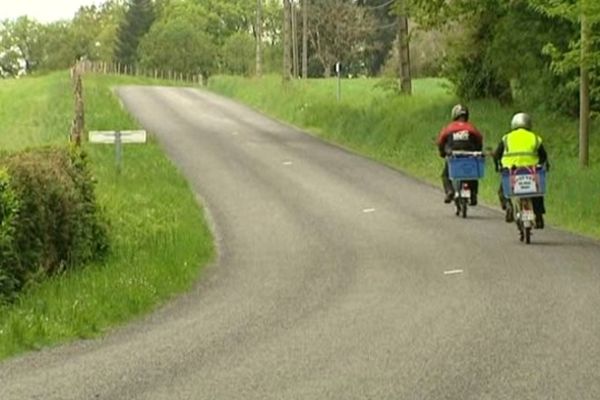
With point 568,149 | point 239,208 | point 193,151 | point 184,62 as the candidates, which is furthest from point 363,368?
point 184,62

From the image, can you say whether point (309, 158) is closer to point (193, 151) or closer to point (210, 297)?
point (193, 151)

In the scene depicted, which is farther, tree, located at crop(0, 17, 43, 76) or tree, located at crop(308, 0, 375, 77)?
tree, located at crop(0, 17, 43, 76)

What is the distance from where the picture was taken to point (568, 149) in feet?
98.7

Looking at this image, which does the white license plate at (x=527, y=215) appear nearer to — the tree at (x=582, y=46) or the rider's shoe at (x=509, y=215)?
the rider's shoe at (x=509, y=215)

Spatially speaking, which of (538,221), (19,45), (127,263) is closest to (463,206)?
(538,221)

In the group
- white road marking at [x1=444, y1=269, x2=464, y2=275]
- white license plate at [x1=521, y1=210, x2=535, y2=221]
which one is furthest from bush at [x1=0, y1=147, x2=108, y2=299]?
white license plate at [x1=521, y1=210, x2=535, y2=221]

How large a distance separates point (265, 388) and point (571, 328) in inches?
140

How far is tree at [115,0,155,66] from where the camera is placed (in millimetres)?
140000

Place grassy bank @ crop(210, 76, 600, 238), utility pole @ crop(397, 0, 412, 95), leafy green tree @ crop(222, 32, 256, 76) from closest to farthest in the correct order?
grassy bank @ crop(210, 76, 600, 238) → utility pole @ crop(397, 0, 412, 95) → leafy green tree @ crop(222, 32, 256, 76)

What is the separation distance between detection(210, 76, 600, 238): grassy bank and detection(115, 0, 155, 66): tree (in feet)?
290

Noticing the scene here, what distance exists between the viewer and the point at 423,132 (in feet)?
114

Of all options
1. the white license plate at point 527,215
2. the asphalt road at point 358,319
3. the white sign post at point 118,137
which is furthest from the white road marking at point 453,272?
the white sign post at point 118,137

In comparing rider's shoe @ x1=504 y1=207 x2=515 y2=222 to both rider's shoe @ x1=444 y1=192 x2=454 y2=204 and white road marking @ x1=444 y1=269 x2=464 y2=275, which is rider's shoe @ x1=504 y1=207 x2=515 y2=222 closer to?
rider's shoe @ x1=444 y1=192 x2=454 y2=204

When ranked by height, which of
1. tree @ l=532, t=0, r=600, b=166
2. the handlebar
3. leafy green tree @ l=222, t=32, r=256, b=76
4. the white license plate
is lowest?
the white license plate
